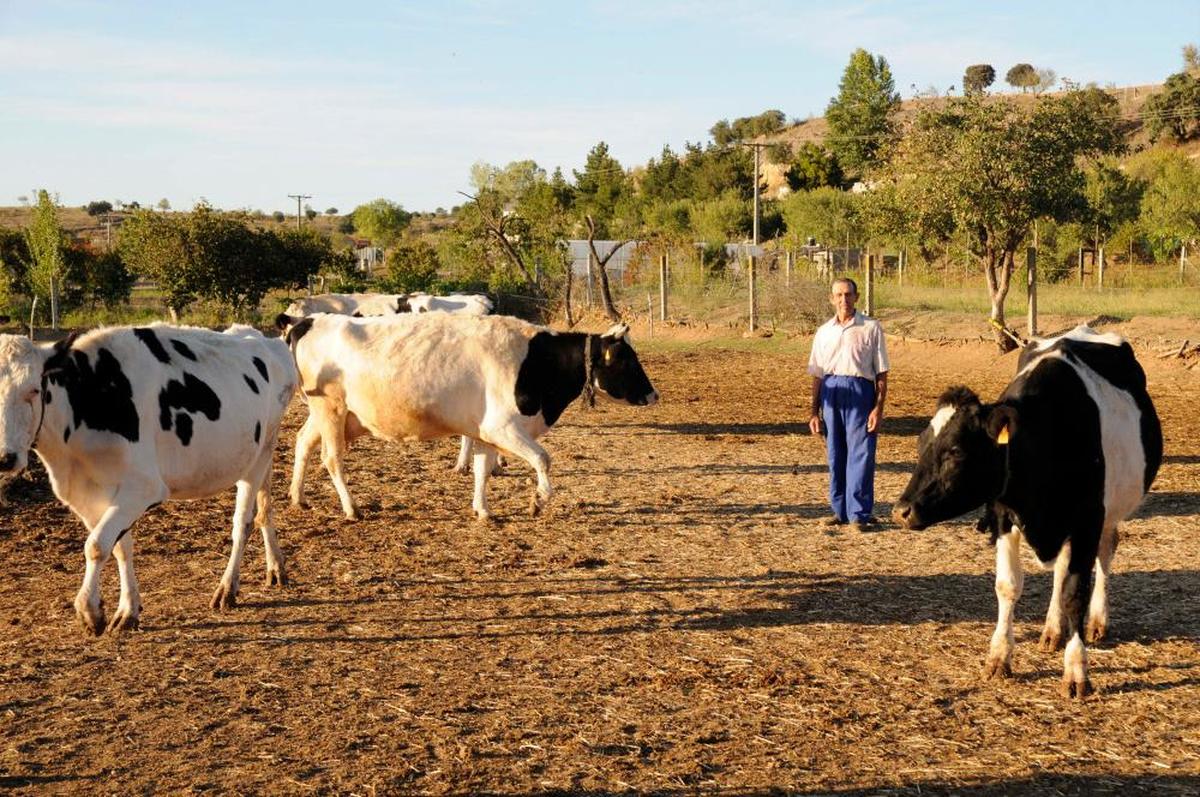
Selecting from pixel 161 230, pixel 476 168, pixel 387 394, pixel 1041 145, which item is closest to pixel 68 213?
pixel 476 168

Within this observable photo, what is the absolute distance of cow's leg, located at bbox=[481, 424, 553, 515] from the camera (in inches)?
398

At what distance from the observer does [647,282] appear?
4209cm

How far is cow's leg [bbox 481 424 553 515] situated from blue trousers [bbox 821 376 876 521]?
241 centimetres

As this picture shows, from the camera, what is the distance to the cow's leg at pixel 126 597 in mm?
7230

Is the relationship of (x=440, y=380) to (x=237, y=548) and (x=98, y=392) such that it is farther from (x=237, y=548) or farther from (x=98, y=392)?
(x=98, y=392)

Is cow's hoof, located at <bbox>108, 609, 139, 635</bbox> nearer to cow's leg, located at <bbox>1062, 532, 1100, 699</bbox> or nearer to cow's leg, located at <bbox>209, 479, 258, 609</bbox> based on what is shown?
cow's leg, located at <bbox>209, 479, 258, 609</bbox>

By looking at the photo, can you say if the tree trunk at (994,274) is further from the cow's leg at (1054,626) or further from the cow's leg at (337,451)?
the cow's leg at (1054,626)

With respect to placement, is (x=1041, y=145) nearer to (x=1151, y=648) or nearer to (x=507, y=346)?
(x=507, y=346)

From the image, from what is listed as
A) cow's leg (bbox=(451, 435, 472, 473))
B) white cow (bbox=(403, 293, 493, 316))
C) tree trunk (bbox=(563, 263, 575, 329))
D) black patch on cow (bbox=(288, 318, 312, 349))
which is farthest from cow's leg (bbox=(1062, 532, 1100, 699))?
tree trunk (bbox=(563, 263, 575, 329))

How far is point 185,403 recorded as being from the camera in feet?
25.0

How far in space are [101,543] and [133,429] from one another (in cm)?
75

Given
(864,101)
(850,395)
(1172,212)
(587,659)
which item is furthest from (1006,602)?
(864,101)

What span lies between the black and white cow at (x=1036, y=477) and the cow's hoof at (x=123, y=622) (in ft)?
14.9

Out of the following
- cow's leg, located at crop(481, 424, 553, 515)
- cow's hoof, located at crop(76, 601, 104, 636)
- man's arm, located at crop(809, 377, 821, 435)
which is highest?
man's arm, located at crop(809, 377, 821, 435)
